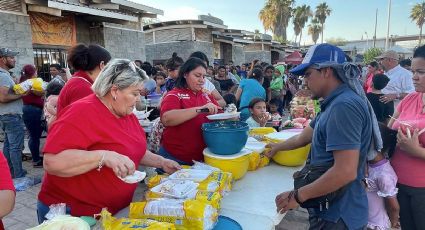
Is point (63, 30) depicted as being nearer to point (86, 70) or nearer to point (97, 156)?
point (86, 70)

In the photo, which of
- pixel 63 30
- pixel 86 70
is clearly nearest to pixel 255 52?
pixel 63 30

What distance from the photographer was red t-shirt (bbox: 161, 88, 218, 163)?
2.46 metres

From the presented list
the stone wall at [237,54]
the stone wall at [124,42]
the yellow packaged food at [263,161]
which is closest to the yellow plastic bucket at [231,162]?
the yellow packaged food at [263,161]

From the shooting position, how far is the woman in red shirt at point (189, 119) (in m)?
2.43

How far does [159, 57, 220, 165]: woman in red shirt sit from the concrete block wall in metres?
5.97

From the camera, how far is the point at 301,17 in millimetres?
48688

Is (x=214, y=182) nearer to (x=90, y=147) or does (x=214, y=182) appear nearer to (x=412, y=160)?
(x=90, y=147)

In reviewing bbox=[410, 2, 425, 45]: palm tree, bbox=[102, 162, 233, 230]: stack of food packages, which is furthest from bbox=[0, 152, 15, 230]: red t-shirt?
bbox=[410, 2, 425, 45]: palm tree

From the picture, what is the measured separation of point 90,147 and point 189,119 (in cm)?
97

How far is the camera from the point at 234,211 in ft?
5.95

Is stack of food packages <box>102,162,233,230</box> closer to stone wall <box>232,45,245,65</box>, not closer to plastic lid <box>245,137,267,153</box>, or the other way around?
plastic lid <box>245,137,267,153</box>

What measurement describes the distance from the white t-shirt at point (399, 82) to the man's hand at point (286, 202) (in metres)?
4.97

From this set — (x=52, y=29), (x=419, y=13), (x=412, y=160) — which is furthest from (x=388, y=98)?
(x=419, y=13)

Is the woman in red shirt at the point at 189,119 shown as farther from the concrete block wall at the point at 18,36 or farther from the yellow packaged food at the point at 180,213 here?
the concrete block wall at the point at 18,36
